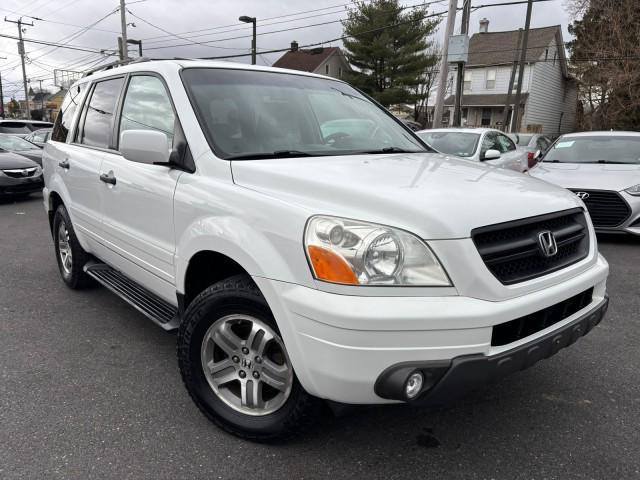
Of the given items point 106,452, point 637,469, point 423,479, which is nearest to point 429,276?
point 423,479

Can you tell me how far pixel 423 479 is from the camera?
2135 mm

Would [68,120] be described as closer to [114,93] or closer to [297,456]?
[114,93]

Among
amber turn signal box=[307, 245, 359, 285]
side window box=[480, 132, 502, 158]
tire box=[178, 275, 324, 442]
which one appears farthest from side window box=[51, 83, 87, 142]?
side window box=[480, 132, 502, 158]

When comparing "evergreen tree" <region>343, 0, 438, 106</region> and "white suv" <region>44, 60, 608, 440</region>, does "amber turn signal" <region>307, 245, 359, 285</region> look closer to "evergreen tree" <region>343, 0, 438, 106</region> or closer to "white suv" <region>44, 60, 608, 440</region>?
"white suv" <region>44, 60, 608, 440</region>

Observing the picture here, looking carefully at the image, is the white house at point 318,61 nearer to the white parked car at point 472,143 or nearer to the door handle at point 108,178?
the white parked car at point 472,143

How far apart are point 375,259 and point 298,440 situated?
1.06 m

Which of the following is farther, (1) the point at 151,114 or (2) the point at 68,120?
(2) the point at 68,120

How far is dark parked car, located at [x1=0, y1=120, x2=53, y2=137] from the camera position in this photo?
15406mm

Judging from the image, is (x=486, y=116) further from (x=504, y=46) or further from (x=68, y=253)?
(x=68, y=253)

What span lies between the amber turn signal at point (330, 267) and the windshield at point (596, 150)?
6.84 m

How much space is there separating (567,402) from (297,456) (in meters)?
1.57

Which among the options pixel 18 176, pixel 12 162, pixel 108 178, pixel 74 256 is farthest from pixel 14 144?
pixel 108 178

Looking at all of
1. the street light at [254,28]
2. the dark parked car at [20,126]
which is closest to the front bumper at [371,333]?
the dark parked car at [20,126]

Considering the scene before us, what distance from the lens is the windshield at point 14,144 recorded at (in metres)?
11.8
